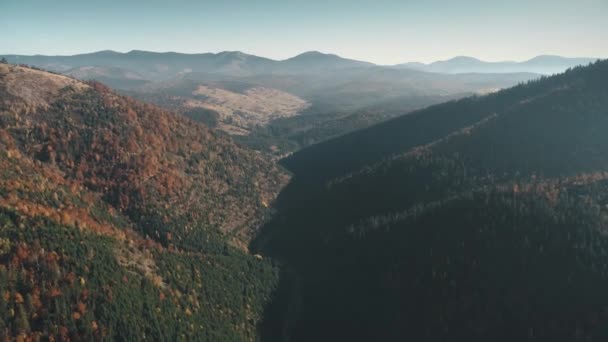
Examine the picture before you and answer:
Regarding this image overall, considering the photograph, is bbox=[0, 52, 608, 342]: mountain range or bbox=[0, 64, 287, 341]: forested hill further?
bbox=[0, 52, 608, 342]: mountain range

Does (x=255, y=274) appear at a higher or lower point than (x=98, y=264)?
lower

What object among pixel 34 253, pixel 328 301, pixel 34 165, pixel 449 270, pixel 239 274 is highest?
pixel 34 165

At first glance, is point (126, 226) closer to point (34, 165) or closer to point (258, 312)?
point (34, 165)

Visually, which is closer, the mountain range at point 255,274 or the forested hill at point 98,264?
the forested hill at point 98,264

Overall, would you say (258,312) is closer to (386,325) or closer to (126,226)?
(386,325)

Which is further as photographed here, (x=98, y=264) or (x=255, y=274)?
(x=255, y=274)

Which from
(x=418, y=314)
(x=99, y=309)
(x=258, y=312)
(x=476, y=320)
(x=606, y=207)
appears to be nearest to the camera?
(x=99, y=309)

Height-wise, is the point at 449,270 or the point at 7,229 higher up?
the point at 7,229

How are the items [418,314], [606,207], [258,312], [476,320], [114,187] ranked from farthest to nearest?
1. [114,187]
2. [606,207]
3. [258,312]
4. [418,314]
5. [476,320]

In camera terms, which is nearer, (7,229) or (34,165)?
(7,229)

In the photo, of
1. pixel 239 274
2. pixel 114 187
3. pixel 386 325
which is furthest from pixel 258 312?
pixel 114 187
